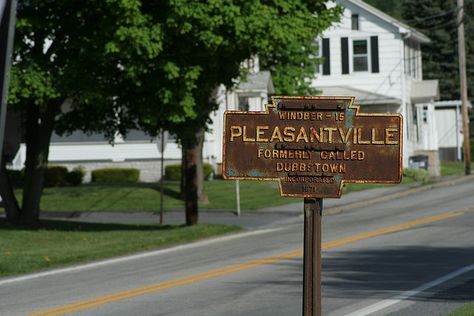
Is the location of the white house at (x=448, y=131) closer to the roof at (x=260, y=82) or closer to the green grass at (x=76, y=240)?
the roof at (x=260, y=82)

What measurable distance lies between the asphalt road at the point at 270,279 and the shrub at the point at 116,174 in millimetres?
23347

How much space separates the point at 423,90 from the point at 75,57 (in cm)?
3418

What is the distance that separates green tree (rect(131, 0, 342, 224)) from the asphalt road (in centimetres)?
351

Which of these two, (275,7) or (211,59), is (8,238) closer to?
(211,59)

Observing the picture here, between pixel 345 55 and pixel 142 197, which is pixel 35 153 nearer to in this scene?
pixel 142 197

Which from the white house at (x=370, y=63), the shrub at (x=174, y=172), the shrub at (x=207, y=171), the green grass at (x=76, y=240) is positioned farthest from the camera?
the white house at (x=370, y=63)

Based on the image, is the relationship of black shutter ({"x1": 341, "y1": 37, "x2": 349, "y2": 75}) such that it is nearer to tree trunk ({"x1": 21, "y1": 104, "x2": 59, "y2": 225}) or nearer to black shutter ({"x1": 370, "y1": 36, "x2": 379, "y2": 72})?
black shutter ({"x1": 370, "y1": 36, "x2": 379, "y2": 72})

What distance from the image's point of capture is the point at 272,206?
35.4 meters

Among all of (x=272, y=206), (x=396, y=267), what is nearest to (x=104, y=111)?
(x=272, y=206)

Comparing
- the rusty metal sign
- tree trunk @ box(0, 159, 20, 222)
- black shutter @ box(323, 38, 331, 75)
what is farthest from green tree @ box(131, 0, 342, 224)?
black shutter @ box(323, 38, 331, 75)

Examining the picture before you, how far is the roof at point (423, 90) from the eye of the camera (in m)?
56.4

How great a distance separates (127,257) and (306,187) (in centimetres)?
1208

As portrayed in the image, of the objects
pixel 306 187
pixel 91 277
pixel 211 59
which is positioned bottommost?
pixel 91 277

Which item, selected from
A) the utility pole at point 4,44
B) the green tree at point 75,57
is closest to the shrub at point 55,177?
the green tree at point 75,57
